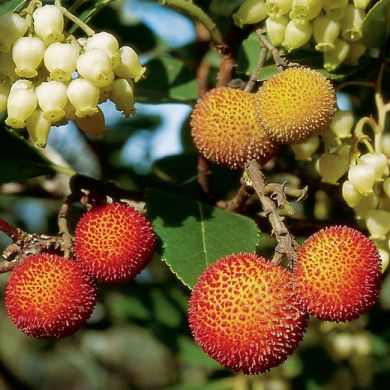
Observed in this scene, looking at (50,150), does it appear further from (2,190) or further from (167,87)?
(167,87)

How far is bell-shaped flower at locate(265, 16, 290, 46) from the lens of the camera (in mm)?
1500

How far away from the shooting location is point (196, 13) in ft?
4.96

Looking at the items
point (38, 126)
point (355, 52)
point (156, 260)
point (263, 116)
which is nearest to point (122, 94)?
point (38, 126)

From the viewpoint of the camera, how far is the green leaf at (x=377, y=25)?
1473mm

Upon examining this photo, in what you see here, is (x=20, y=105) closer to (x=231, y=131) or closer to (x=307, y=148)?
(x=231, y=131)

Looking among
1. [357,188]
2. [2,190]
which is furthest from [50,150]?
[357,188]

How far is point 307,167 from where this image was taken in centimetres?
182

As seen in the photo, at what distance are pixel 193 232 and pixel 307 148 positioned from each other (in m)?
0.30

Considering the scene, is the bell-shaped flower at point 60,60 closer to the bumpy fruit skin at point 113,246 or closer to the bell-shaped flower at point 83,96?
the bell-shaped flower at point 83,96

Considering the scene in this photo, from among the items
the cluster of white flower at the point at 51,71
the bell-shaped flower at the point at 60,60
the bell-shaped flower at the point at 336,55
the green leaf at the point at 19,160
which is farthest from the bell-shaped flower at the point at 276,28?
the green leaf at the point at 19,160

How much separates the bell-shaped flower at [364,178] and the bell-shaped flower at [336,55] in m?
0.25

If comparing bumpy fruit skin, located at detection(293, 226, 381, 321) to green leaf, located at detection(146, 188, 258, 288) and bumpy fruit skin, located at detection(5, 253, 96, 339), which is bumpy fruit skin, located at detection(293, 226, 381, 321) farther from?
bumpy fruit skin, located at detection(5, 253, 96, 339)

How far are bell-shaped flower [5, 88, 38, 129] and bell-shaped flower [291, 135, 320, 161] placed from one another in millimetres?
589

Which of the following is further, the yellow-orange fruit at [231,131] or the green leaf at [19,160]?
the green leaf at [19,160]
